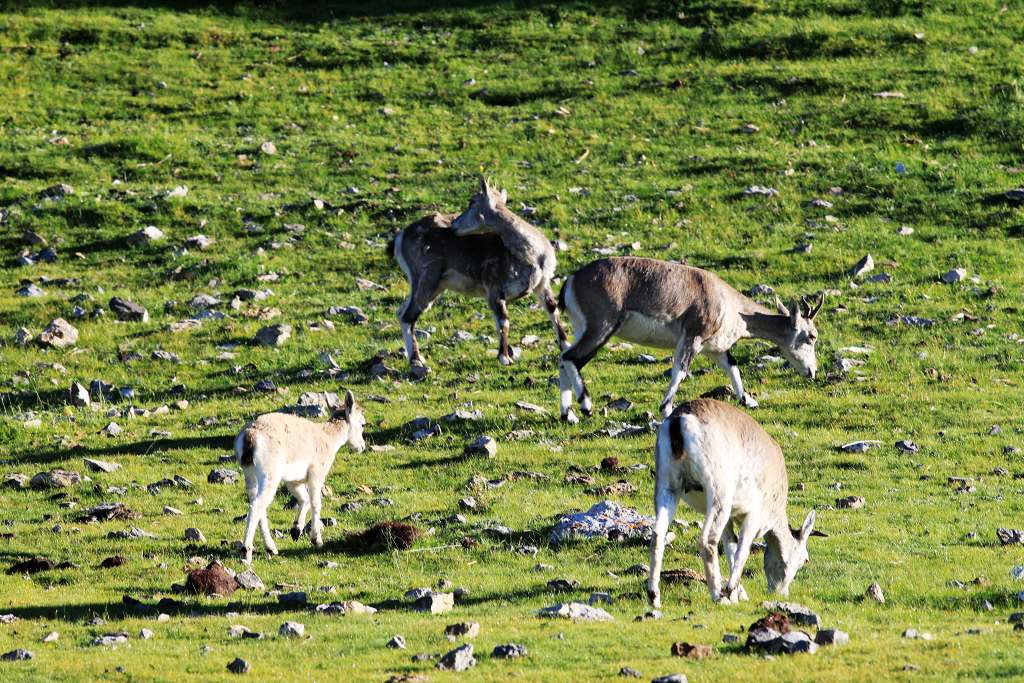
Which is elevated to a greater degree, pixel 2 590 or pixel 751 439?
pixel 751 439

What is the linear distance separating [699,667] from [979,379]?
13.7 meters

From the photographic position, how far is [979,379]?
2262 cm

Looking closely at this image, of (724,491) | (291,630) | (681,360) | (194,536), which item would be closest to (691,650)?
(724,491)

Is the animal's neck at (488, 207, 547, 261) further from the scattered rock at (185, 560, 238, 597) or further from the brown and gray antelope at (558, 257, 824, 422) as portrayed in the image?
the scattered rock at (185, 560, 238, 597)

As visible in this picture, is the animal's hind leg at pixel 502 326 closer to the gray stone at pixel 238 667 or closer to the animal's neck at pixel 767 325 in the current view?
the animal's neck at pixel 767 325

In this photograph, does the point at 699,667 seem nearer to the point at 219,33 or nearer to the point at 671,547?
the point at 671,547

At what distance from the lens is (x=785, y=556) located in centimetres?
1371

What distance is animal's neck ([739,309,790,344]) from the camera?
72.3ft

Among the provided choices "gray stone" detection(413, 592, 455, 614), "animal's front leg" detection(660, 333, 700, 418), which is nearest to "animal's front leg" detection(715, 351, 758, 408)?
"animal's front leg" detection(660, 333, 700, 418)

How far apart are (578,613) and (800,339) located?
1088cm

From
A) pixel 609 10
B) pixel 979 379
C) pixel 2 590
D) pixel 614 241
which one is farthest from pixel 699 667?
pixel 609 10

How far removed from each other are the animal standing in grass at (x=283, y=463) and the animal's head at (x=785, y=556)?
487 cm

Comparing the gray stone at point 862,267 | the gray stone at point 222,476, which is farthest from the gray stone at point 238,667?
the gray stone at point 862,267

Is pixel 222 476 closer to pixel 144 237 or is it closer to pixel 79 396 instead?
pixel 79 396
